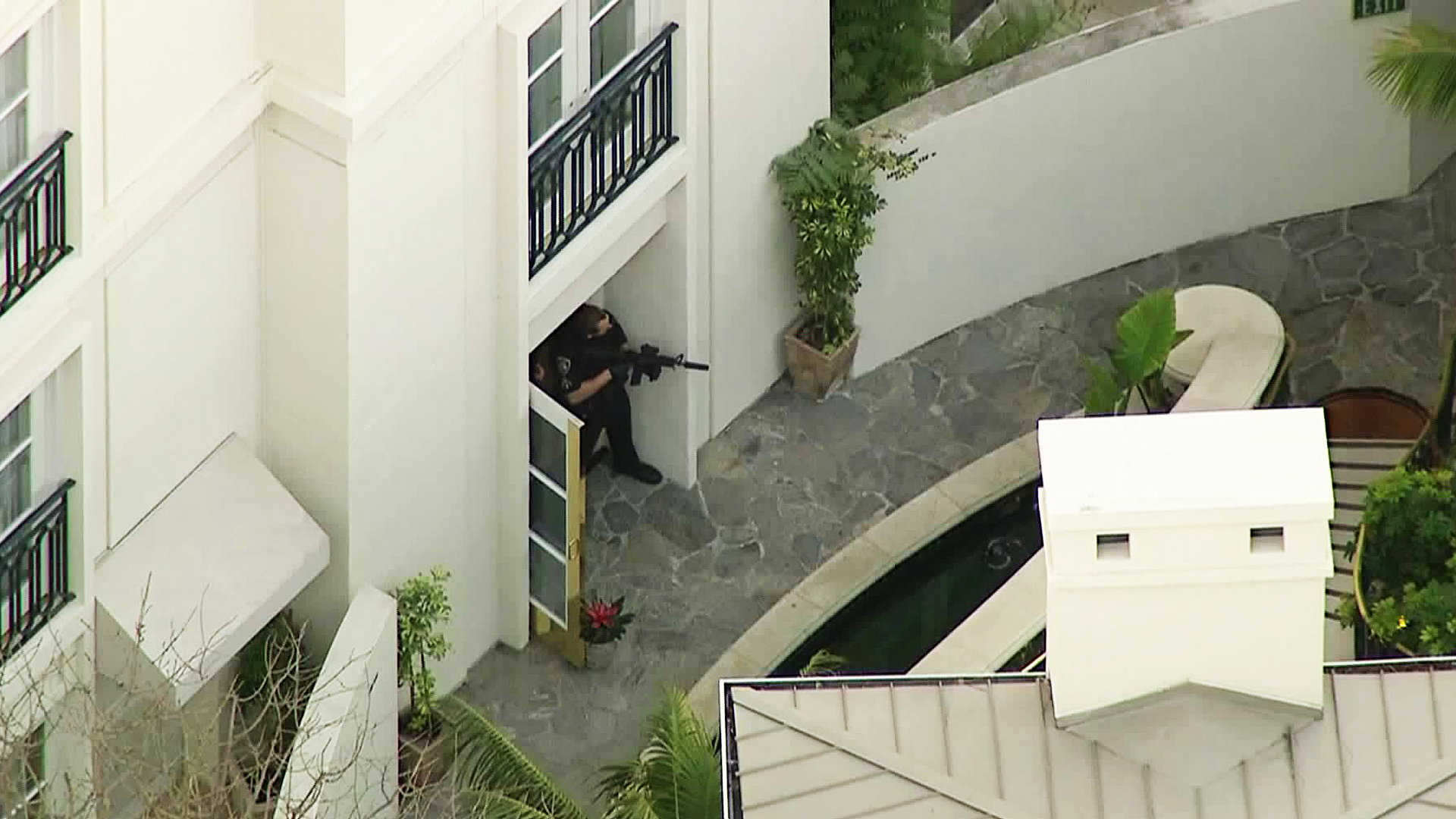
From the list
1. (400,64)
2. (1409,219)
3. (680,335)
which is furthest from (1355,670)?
(1409,219)

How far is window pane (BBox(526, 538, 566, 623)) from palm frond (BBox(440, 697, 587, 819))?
2.43 m

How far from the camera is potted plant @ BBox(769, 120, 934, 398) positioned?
26453 mm

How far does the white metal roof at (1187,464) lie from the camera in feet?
56.7

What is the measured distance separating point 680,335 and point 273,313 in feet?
14.5

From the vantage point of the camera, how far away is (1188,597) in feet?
57.2

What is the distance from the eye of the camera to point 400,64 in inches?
855

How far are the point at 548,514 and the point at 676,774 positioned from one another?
4180mm

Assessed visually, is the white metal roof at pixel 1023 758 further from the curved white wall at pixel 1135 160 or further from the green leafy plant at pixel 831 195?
the curved white wall at pixel 1135 160

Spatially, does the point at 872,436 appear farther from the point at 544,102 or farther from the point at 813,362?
the point at 544,102

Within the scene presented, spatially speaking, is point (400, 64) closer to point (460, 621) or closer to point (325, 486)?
point (325, 486)

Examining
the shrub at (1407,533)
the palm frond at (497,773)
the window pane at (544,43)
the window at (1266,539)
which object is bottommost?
the palm frond at (497,773)

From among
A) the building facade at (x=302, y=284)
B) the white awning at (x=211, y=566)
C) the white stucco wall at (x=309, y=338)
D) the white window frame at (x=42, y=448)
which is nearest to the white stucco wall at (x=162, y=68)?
the building facade at (x=302, y=284)

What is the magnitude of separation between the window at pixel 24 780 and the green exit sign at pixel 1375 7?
1271 cm

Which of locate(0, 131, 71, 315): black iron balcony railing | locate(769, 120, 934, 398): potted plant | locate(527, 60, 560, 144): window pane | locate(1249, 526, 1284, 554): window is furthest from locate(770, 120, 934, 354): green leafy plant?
locate(1249, 526, 1284, 554): window
